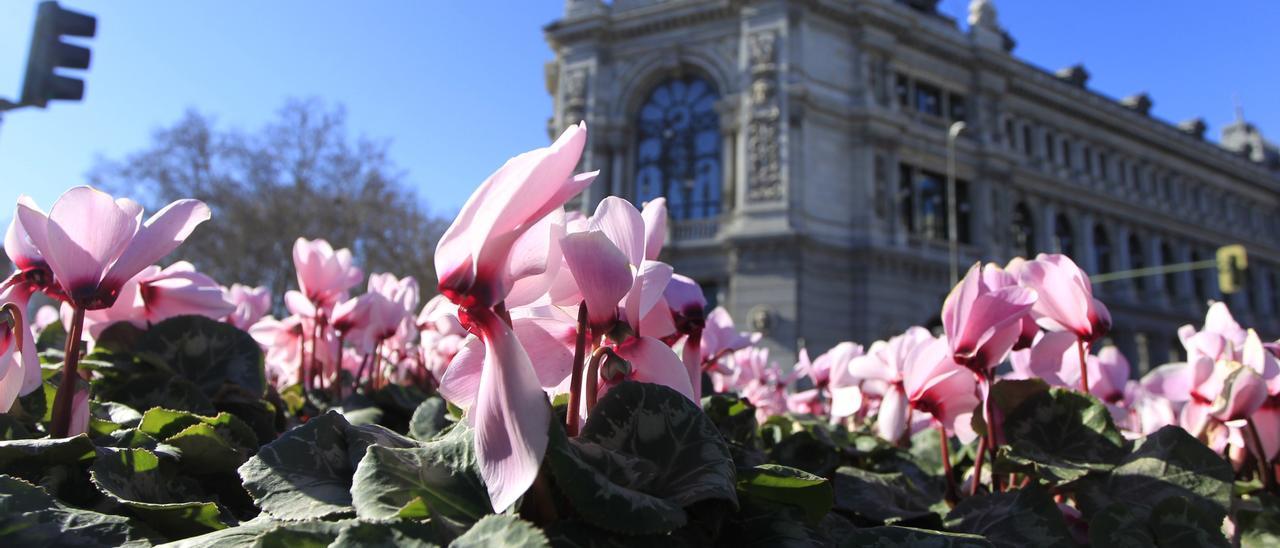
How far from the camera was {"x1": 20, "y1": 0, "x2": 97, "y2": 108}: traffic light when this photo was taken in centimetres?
894

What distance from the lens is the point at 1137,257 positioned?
38250mm

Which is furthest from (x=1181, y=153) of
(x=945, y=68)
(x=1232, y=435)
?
(x=1232, y=435)

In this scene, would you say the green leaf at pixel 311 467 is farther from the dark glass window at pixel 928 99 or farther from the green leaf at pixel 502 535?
the dark glass window at pixel 928 99

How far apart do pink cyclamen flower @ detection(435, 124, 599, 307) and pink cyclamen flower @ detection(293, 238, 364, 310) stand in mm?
1623

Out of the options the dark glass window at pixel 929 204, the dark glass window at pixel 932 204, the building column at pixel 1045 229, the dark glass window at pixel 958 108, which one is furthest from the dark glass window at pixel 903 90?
the building column at pixel 1045 229

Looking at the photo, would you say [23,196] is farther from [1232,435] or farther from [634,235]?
[1232,435]

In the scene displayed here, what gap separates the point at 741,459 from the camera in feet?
4.04

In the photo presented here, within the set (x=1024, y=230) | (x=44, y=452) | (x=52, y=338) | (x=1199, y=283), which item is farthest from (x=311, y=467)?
(x=1199, y=283)

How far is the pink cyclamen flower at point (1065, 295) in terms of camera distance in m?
1.59

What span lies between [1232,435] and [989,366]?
0.83 meters

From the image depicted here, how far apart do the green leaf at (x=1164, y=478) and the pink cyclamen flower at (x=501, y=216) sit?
1209 mm

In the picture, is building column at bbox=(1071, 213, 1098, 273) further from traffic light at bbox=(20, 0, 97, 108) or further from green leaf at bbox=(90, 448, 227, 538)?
green leaf at bbox=(90, 448, 227, 538)

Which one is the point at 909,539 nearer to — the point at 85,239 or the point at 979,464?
the point at 979,464

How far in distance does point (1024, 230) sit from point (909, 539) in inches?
1366
